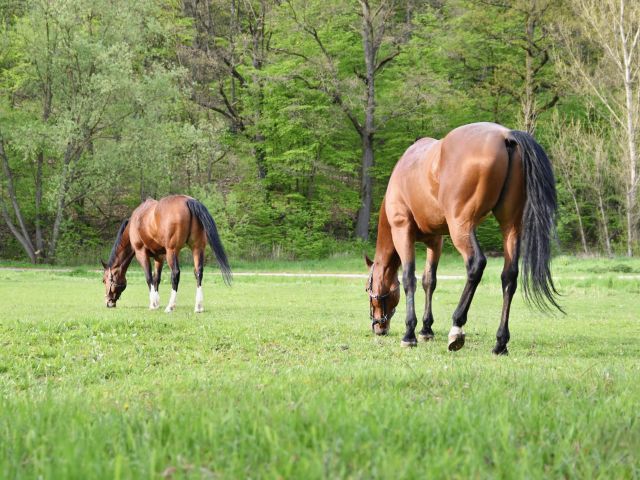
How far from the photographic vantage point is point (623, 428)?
281cm

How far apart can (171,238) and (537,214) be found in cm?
916

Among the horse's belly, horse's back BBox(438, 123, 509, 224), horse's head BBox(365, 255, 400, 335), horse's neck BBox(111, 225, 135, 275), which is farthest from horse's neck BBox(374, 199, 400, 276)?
horse's neck BBox(111, 225, 135, 275)

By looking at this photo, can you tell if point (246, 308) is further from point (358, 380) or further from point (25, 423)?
point (25, 423)

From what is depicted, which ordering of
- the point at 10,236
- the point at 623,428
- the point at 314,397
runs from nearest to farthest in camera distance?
the point at 623,428
the point at 314,397
the point at 10,236

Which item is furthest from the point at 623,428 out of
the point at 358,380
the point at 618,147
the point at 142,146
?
the point at 618,147

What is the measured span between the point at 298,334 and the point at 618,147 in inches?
1220

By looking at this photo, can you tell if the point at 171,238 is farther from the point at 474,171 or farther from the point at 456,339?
the point at 474,171

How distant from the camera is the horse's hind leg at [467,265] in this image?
22.5ft

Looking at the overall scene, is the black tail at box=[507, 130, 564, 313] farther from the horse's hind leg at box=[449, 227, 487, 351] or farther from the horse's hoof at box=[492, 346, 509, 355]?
the horse's hoof at box=[492, 346, 509, 355]

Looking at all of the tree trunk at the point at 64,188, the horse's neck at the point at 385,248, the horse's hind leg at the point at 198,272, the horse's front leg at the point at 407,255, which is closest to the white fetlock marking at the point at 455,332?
the horse's front leg at the point at 407,255

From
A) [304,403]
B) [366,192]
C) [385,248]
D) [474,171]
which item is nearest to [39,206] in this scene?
[366,192]

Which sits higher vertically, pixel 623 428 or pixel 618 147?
pixel 618 147

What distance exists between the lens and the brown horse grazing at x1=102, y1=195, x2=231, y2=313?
1348 centimetres

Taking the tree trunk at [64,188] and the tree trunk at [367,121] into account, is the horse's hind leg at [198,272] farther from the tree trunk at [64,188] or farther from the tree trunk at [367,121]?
the tree trunk at [367,121]
